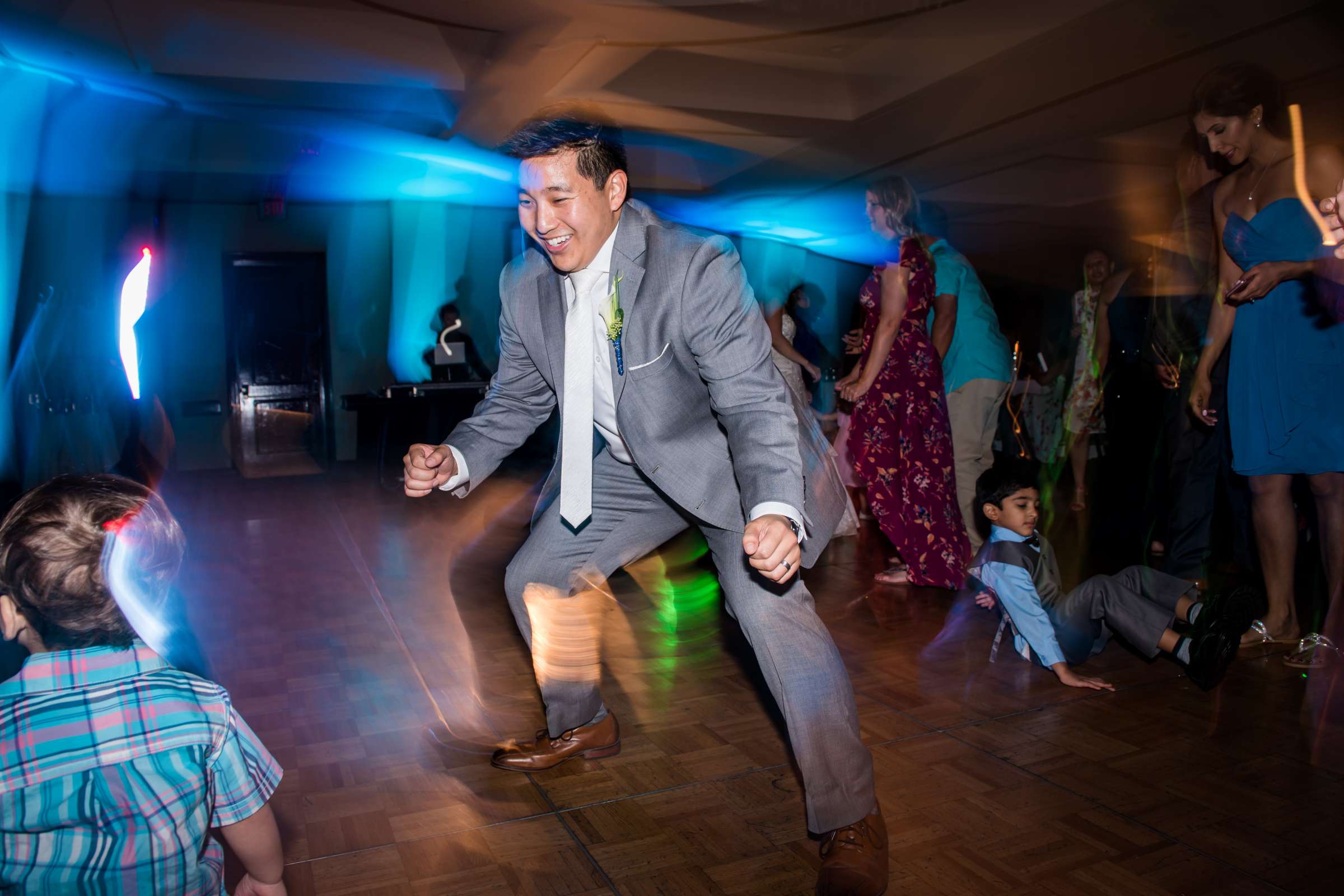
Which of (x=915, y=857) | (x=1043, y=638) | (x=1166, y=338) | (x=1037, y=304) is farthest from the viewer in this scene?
(x=1037, y=304)

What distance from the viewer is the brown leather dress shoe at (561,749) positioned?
2.19 meters

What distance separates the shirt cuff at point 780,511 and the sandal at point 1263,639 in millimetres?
A: 2306

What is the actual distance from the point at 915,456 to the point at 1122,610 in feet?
3.98

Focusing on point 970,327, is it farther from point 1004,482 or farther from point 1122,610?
point 1122,610

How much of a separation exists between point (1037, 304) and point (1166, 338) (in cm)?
969

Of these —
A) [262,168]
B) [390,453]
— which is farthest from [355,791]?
[262,168]

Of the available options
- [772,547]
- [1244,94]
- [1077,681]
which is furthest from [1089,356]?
[772,547]

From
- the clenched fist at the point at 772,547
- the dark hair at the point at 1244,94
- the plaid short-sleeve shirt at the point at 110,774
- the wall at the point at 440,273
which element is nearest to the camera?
the plaid short-sleeve shirt at the point at 110,774

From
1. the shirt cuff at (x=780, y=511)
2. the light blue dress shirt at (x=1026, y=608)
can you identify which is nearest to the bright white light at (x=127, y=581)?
the shirt cuff at (x=780, y=511)

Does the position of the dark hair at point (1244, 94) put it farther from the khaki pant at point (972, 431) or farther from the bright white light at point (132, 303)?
the bright white light at point (132, 303)

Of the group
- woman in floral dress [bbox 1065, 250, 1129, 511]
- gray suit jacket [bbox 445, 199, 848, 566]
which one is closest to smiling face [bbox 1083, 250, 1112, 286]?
woman in floral dress [bbox 1065, 250, 1129, 511]

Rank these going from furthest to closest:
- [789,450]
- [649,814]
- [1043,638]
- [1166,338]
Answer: [1166,338], [1043,638], [649,814], [789,450]

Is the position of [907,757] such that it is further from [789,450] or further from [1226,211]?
[1226,211]

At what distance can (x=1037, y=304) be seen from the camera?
42.3 ft
